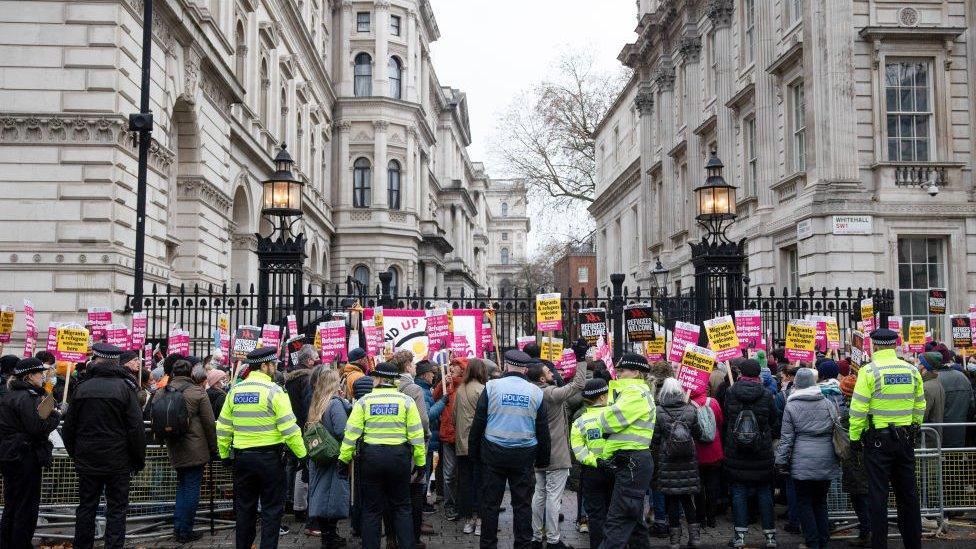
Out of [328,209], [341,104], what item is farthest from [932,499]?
[341,104]

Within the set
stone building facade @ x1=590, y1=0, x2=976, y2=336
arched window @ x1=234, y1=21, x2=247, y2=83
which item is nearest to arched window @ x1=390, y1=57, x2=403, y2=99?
arched window @ x1=234, y1=21, x2=247, y2=83

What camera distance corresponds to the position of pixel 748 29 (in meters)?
27.8

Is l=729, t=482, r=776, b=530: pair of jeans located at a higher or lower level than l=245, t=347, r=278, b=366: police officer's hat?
lower

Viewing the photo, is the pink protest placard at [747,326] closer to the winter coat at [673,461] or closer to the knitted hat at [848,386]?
the knitted hat at [848,386]

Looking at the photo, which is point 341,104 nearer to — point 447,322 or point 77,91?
point 77,91

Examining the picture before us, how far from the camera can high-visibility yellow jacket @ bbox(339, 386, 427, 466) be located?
8383 millimetres

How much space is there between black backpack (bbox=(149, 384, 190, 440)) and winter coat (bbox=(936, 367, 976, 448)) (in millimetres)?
8955

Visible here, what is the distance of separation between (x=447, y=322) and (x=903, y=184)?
13.5 m

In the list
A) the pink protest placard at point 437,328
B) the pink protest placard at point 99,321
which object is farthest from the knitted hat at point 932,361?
the pink protest placard at point 99,321

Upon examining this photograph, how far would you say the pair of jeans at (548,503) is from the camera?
31.2ft

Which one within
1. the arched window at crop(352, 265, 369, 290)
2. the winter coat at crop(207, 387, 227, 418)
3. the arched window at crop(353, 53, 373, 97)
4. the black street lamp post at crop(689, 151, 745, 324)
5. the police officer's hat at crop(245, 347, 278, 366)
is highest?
the arched window at crop(353, 53, 373, 97)

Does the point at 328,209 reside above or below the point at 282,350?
above

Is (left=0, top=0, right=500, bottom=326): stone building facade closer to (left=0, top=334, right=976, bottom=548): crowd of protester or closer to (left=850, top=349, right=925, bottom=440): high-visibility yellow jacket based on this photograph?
(left=0, top=334, right=976, bottom=548): crowd of protester

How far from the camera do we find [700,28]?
1307 inches
